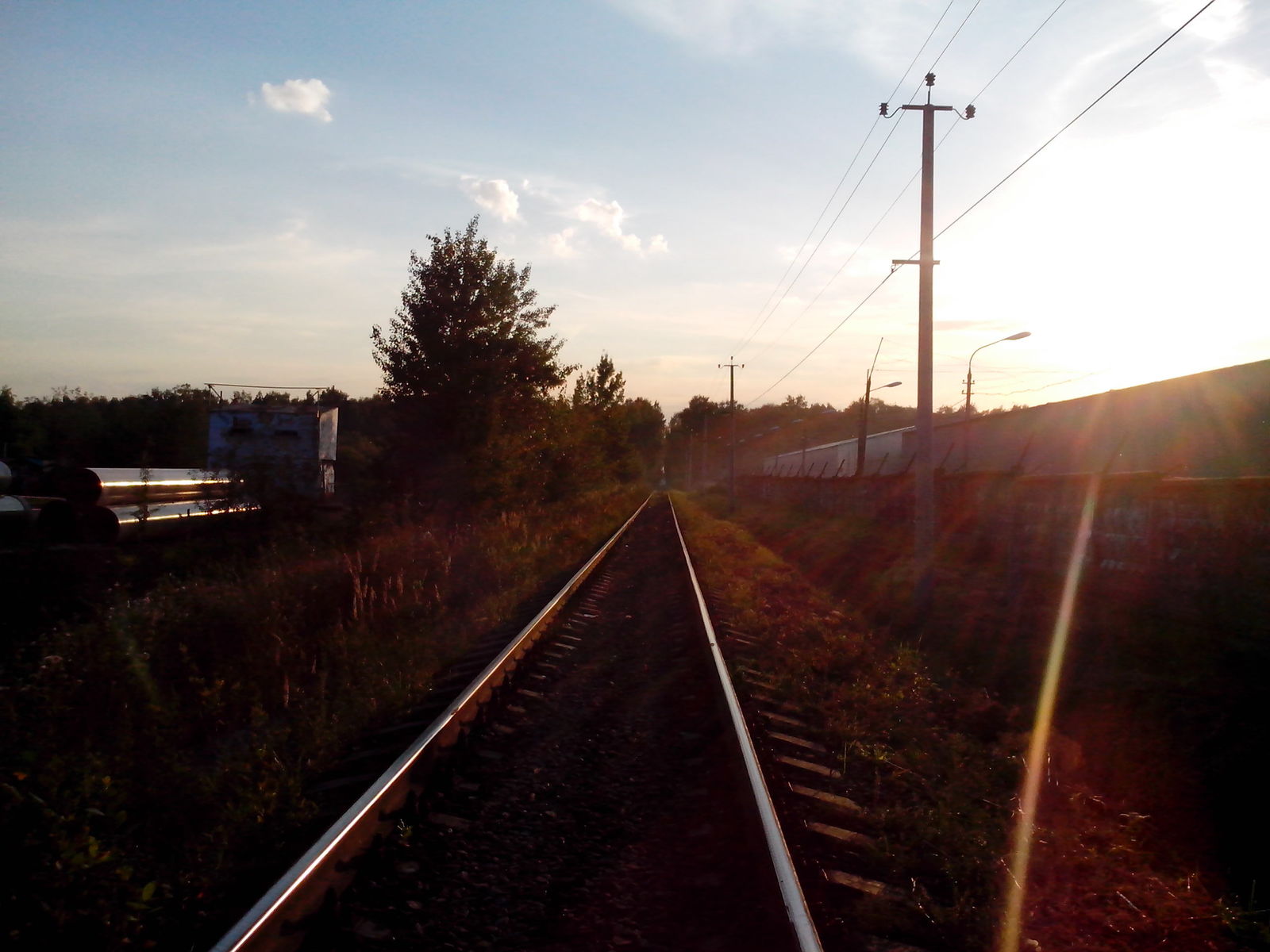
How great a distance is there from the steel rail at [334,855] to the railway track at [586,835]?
10 millimetres

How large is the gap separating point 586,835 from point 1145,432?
23742 millimetres

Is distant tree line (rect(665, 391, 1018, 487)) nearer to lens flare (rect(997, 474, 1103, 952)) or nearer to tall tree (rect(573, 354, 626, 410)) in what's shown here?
tall tree (rect(573, 354, 626, 410))

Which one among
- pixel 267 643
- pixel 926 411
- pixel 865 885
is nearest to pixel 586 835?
pixel 865 885

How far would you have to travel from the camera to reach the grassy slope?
4004 millimetres

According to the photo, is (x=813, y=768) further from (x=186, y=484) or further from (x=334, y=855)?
(x=186, y=484)

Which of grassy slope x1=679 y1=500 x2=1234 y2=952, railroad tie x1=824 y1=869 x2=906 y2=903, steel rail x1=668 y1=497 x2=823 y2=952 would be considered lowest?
grassy slope x1=679 y1=500 x2=1234 y2=952

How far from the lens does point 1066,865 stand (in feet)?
15.2

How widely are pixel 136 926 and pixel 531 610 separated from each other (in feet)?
26.8

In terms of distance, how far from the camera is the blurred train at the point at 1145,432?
67.9 ft

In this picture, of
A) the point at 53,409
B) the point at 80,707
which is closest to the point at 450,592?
the point at 80,707

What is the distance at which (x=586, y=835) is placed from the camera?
471cm

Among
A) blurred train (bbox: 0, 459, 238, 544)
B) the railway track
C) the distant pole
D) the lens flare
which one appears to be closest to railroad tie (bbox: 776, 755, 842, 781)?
the railway track

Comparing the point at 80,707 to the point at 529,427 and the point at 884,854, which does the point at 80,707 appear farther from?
the point at 529,427

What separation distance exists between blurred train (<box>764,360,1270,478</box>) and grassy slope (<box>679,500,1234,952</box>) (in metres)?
8.93
